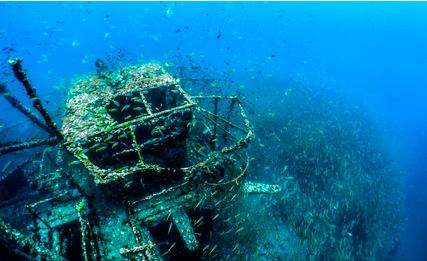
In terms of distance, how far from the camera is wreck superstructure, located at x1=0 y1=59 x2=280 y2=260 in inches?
275

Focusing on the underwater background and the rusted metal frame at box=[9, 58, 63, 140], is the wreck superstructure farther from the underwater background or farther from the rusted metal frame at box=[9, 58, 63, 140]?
the underwater background

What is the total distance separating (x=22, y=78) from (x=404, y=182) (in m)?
23.7

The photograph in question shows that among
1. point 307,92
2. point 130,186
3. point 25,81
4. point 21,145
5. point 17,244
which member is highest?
point 25,81

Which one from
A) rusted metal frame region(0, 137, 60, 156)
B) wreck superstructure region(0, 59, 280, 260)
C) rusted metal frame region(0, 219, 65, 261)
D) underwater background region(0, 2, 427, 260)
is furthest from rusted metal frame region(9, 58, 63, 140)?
underwater background region(0, 2, 427, 260)

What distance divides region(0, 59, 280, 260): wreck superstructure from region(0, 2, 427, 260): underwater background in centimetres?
212

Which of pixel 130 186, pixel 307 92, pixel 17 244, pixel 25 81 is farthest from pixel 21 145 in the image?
pixel 307 92

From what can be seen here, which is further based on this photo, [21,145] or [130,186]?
[130,186]

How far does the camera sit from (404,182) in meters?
21.1

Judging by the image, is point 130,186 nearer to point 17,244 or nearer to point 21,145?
point 21,145

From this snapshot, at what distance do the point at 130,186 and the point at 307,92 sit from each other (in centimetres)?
2331

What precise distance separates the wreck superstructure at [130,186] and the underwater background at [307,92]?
6.94 feet

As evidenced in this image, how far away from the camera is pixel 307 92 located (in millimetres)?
27812

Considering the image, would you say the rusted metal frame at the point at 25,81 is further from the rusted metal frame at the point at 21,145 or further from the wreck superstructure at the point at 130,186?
the wreck superstructure at the point at 130,186

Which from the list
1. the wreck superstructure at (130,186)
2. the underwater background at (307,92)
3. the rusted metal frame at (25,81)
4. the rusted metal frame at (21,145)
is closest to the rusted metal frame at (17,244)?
the wreck superstructure at (130,186)
